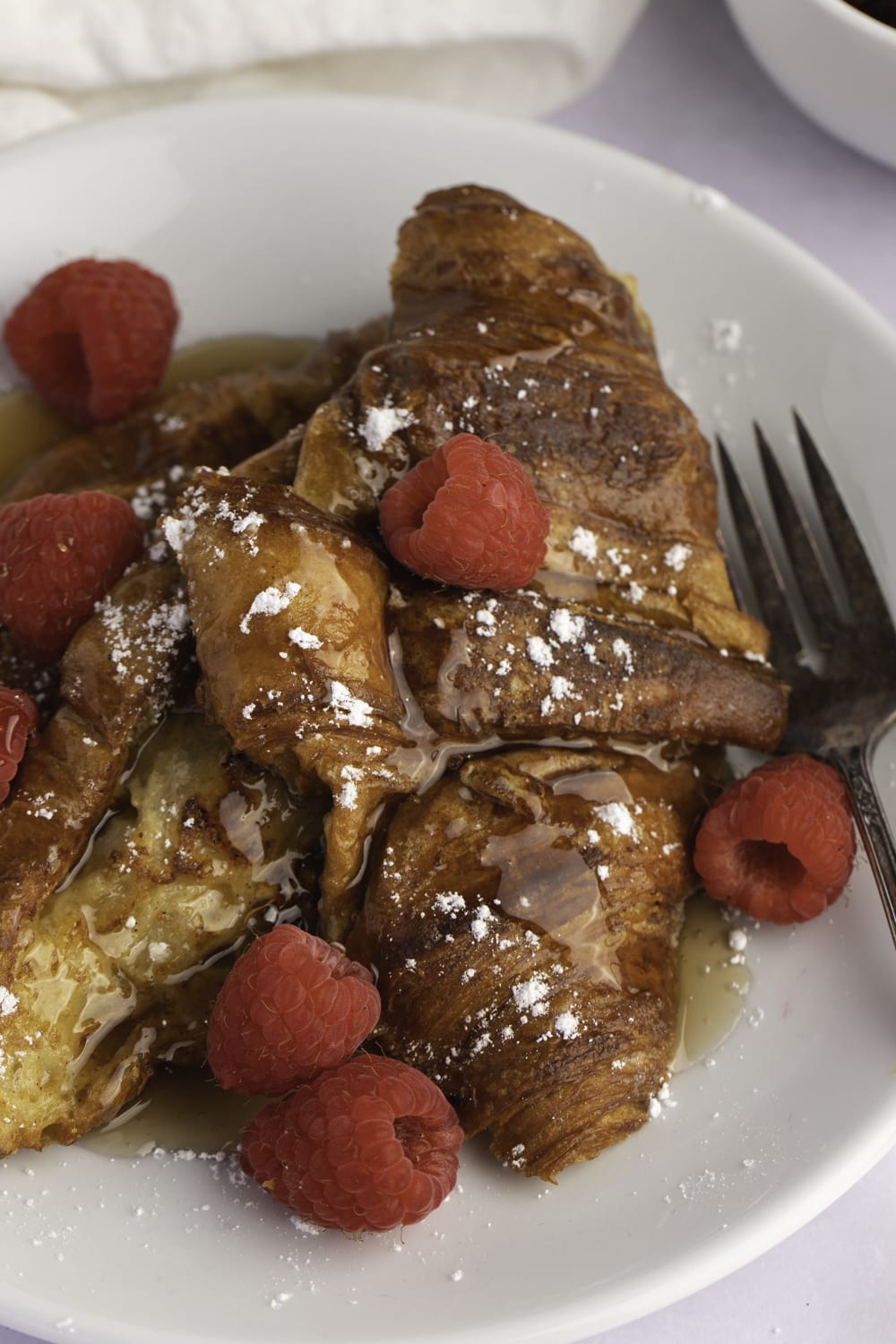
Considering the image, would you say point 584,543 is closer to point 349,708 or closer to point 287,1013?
point 349,708

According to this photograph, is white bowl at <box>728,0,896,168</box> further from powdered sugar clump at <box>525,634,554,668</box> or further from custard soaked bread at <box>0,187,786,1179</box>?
powdered sugar clump at <box>525,634,554,668</box>

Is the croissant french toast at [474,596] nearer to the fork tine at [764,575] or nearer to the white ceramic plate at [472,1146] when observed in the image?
the fork tine at [764,575]

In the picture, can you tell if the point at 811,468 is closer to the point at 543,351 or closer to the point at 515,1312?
the point at 543,351

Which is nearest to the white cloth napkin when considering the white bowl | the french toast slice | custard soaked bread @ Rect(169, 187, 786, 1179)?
the white bowl

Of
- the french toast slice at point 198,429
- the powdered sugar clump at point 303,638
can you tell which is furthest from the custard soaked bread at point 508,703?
the french toast slice at point 198,429

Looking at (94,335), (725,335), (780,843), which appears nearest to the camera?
(780,843)

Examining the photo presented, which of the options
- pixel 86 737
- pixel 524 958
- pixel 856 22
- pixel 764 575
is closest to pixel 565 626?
pixel 524 958
